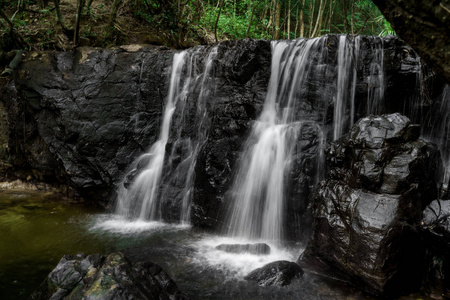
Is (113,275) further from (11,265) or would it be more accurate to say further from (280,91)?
(280,91)

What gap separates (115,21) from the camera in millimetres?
9305

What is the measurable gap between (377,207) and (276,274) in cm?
156

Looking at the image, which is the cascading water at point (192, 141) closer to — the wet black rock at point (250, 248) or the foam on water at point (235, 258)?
the foam on water at point (235, 258)

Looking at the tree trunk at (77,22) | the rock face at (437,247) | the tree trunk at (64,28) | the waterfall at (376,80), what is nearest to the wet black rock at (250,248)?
→ the rock face at (437,247)

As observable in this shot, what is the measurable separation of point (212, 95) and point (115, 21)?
5242 millimetres

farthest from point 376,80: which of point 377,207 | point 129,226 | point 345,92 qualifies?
point 129,226

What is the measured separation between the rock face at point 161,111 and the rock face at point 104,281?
261cm

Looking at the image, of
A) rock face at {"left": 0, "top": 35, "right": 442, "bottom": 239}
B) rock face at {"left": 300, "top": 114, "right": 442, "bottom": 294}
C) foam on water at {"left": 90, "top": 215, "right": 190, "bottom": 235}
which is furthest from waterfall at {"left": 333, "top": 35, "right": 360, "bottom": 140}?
foam on water at {"left": 90, "top": 215, "right": 190, "bottom": 235}

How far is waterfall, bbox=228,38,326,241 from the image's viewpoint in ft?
17.1

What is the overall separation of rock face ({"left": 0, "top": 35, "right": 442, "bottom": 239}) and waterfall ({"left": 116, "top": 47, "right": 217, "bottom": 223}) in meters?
0.05

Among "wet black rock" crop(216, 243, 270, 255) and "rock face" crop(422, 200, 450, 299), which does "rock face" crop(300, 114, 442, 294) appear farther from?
"wet black rock" crop(216, 243, 270, 255)

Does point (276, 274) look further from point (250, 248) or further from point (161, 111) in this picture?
point (161, 111)

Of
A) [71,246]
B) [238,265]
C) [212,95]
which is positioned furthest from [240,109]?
[71,246]

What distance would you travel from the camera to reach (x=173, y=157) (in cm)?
666
